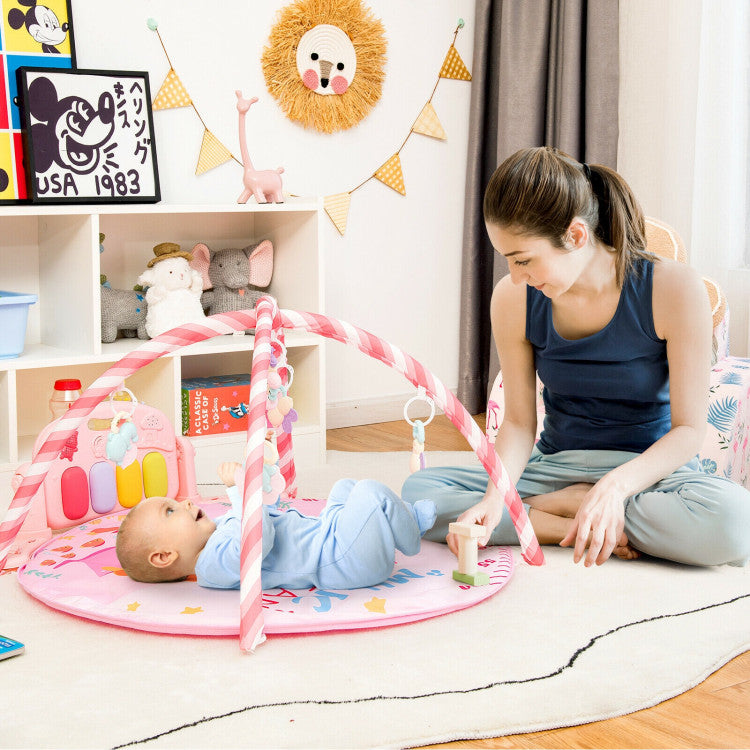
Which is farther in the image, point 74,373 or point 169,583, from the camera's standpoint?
point 74,373

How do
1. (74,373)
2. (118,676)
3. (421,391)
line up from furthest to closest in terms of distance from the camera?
(74,373), (421,391), (118,676)

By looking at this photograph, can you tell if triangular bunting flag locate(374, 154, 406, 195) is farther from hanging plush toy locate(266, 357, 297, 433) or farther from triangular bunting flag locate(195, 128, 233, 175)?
hanging plush toy locate(266, 357, 297, 433)

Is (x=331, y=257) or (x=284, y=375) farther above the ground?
(x=331, y=257)

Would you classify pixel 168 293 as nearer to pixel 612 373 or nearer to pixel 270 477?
pixel 270 477

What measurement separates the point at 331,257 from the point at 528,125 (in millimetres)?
763

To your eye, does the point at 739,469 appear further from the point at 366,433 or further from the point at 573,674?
the point at 366,433

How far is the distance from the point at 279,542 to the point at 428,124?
2085 millimetres

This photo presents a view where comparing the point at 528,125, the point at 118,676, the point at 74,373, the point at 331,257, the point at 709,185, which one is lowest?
the point at 118,676

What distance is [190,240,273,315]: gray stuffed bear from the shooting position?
9.34 feet

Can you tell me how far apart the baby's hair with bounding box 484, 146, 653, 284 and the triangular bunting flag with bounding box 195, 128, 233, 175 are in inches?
60.3

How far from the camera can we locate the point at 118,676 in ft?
4.41

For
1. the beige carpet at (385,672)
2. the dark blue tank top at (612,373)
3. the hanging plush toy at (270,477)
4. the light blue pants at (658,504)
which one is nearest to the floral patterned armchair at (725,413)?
the light blue pants at (658,504)

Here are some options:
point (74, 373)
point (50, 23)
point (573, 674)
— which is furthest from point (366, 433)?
point (573, 674)

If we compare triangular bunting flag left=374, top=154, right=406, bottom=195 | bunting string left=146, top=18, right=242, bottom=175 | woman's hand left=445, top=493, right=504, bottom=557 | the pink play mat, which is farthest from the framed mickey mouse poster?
woman's hand left=445, top=493, right=504, bottom=557
